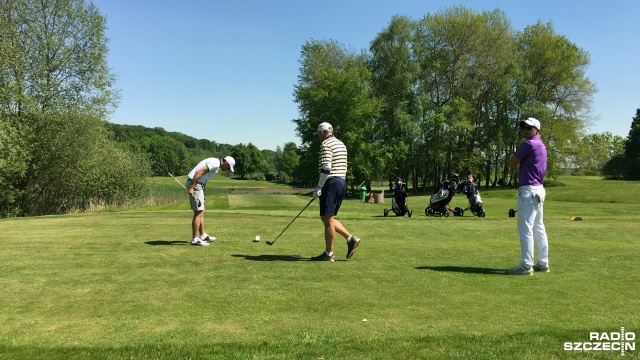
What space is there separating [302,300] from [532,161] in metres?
4.52

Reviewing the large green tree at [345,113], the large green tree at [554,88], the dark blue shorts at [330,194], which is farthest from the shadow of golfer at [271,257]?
the large green tree at [554,88]

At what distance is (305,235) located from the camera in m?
11.1

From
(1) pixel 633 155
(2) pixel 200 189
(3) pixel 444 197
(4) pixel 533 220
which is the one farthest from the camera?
(1) pixel 633 155

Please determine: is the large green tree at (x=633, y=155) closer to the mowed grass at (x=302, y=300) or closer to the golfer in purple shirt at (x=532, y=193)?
the mowed grass at (x=302, y=300)

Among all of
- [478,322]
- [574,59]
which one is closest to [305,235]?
[478,322]

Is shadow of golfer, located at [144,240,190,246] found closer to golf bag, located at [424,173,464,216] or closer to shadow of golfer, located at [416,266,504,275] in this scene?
shadow of golfer, located at [416,266,504,275]

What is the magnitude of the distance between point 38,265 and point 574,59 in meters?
57.8

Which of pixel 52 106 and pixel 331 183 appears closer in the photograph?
pixel 331 183

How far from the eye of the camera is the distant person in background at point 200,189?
9.59 m

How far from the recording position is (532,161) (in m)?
7.24

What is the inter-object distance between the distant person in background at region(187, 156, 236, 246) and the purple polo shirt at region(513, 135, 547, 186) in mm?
6128

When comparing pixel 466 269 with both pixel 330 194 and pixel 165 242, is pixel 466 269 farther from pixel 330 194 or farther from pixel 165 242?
pixel 165 242

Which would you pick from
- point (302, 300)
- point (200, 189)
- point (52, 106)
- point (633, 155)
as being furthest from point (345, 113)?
point (633, 155)

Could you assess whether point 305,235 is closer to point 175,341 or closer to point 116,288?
point 116,288
